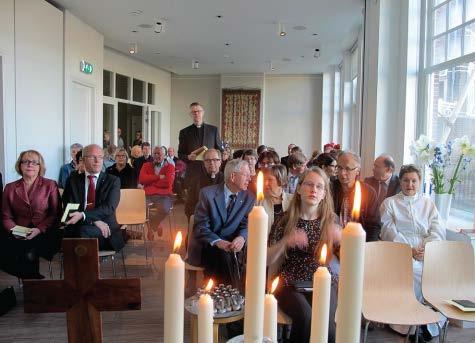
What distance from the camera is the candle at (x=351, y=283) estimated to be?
56 centimetres

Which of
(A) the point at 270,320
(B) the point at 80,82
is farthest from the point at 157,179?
(A) the point at 270,320

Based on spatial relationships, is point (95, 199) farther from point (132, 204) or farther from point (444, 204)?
point (444, 204)

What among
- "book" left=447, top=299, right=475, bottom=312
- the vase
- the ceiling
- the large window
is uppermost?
the ceiling

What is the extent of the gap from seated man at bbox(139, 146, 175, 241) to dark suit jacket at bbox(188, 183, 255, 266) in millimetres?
3075

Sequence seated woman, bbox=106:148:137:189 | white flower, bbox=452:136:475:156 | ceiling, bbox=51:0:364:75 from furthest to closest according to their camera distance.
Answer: ceiling, bbox=51:0:364:75
seated woman, bbox=106:148:137:189
white flower, bbox=452:136:475:156

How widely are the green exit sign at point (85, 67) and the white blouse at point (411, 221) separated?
684 centimetres

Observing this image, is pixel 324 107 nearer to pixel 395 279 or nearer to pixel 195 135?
pixel 195 135

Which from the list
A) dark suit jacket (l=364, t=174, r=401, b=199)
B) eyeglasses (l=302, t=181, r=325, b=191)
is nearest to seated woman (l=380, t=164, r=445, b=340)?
dark suit jacket (l=364, t=174, r=401, b=199)

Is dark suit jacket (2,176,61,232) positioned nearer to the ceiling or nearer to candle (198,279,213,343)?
candle (198,279,213,343)

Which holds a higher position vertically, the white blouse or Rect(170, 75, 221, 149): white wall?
Rect(170, 75, 221, 149): white wall

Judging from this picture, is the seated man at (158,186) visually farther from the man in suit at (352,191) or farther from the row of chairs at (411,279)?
the row of chairs at (411,279)

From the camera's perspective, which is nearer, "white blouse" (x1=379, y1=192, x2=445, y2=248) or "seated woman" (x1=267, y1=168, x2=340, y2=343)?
"seated woman" (x1=267, y1=168, x2=340, y2=343)

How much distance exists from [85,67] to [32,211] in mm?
5212

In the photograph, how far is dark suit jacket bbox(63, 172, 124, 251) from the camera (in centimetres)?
420
